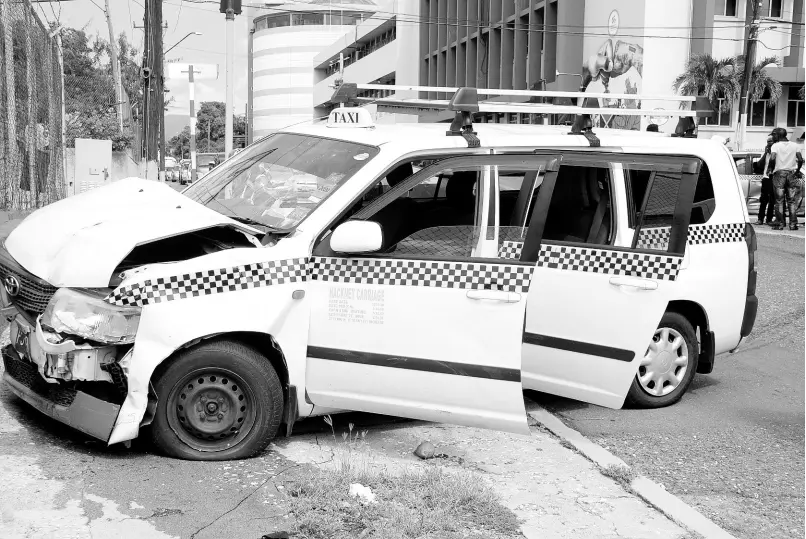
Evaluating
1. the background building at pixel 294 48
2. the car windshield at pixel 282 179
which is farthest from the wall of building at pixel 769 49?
the background building at pixel 294 48

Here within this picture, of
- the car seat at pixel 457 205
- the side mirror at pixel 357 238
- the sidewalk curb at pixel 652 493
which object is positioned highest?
the car seat at pixel 457 205

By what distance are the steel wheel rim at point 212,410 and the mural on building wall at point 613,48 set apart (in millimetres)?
32020

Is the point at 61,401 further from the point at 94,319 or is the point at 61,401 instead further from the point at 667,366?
the point at 667,366

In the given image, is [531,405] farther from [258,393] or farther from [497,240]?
[258,393]

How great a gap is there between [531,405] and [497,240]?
5.56 feet

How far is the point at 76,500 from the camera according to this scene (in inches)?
169

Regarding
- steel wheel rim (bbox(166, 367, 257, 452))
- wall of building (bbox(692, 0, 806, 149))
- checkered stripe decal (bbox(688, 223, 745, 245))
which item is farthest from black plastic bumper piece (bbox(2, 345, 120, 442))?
wall of building (bbox(692, 0, 806, 149))

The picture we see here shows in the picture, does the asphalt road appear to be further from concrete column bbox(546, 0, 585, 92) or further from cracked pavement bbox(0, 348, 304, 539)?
concrete column bbox(546, 0, 585, 92)

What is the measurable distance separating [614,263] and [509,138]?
3.23ft

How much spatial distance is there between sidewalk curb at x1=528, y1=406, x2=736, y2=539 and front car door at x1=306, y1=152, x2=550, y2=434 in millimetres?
605

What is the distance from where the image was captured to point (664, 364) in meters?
6.44

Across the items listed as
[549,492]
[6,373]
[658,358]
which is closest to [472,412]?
[549,492]

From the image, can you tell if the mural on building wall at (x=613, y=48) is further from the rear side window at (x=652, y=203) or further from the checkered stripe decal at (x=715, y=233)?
the rear side window at (x=652, y=203)

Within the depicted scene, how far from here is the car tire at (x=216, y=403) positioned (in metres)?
4.77
